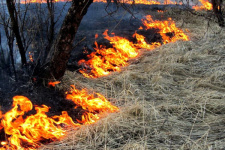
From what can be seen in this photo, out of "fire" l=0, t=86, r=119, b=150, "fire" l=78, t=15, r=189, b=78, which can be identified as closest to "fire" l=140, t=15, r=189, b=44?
"fire" l=78, t=15, r=189, b=78

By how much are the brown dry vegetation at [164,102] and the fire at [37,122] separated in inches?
7.2

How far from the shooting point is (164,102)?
378 cm

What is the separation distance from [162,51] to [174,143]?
355 cm

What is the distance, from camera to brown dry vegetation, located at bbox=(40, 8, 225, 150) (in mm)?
2867

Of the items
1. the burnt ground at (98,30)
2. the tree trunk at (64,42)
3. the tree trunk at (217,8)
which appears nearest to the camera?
the tree trunk at (64,42)

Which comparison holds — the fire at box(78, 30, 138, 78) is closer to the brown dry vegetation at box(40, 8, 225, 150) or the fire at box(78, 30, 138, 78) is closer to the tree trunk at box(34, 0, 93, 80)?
the brown dry vegetation at box(40, 8, 225, 150)

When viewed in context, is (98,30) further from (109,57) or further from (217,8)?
(217,8)

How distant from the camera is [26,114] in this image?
324 centimetres

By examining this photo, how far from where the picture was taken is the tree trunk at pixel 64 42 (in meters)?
3.75

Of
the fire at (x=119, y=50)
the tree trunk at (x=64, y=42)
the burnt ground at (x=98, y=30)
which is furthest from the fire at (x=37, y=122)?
the burnt ground at (x=98, y=30)

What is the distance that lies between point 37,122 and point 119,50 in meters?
3.64

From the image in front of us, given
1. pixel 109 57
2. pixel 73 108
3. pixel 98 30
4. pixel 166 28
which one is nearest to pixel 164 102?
pixel 73 108

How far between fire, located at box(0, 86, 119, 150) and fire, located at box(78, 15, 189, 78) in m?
1.31

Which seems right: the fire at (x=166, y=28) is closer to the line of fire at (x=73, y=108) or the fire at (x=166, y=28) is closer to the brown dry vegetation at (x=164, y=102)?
the line of fire at (x=73, y=108)
